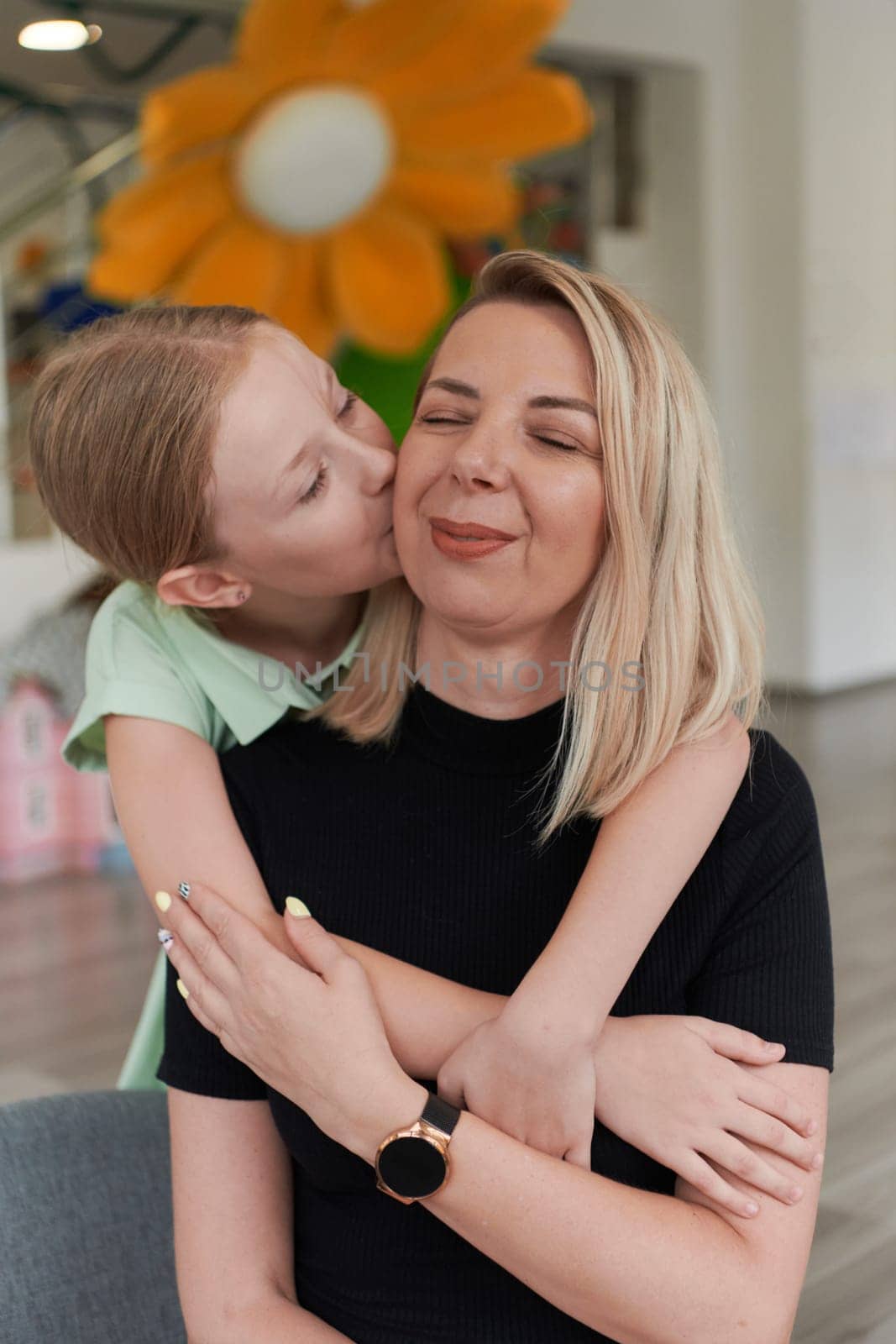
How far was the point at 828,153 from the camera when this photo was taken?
268 inches

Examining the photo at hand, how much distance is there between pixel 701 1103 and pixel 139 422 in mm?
730

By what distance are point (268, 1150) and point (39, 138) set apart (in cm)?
482

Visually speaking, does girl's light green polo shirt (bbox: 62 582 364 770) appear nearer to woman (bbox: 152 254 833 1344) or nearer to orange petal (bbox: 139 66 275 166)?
woman (bbox: 152 254 833 1344)

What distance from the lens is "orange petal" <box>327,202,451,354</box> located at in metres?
4.52

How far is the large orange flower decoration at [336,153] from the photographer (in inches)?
163

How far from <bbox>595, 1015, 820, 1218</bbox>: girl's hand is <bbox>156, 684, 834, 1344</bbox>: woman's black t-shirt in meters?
0.04

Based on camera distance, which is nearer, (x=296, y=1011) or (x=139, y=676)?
(x=296, y=1011)

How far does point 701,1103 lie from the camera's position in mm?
1037

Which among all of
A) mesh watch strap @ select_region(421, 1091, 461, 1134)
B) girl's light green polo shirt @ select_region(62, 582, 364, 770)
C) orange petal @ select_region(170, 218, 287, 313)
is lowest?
orange petal @ select_region(170, 218, 287, 313)

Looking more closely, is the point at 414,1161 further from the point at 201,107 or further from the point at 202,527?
the point at 201,107

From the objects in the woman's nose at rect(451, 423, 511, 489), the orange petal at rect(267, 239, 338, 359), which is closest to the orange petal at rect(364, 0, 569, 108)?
the orange petal at rect(267, 239, 338, 359)

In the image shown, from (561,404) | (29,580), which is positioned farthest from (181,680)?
(29,580)

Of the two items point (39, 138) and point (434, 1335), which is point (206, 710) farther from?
point (39, 138)

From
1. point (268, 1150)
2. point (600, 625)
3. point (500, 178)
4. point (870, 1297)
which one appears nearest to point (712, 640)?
point (600, 625)
